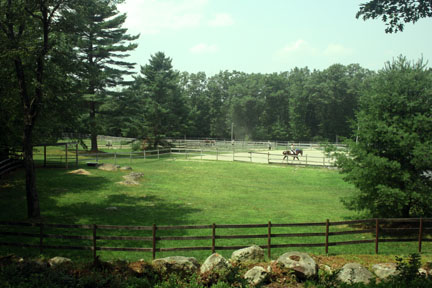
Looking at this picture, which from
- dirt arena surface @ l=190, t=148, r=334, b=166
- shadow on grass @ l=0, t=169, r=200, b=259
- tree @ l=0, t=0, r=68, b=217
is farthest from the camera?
dirt arena surface @ l=190, t=148, r=334, b=166

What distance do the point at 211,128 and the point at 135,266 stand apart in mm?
88877

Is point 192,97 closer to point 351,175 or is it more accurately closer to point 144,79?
point 144,79

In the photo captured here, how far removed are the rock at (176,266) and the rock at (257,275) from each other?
1.42 m

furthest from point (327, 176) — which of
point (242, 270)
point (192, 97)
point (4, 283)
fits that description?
point (192, 97)

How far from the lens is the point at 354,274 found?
27.3 feet

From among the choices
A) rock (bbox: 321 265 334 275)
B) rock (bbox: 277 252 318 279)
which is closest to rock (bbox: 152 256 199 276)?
rock (bbox: 277 252 318 279)

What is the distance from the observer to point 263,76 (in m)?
104

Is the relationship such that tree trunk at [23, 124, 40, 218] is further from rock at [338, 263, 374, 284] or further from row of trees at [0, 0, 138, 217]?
rock at [338, 263, 374, 284]

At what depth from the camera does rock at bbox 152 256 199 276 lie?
27.7 feet

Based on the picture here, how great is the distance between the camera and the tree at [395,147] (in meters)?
12.7

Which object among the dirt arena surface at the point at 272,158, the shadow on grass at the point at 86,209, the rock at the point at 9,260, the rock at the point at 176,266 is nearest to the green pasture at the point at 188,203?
the shadow on grass at the point at 86,209

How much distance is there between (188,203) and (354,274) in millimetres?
10651

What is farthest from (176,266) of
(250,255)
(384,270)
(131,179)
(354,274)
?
(131,179)

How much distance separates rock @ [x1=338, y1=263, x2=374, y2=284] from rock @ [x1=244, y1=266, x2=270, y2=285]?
1916 mm
